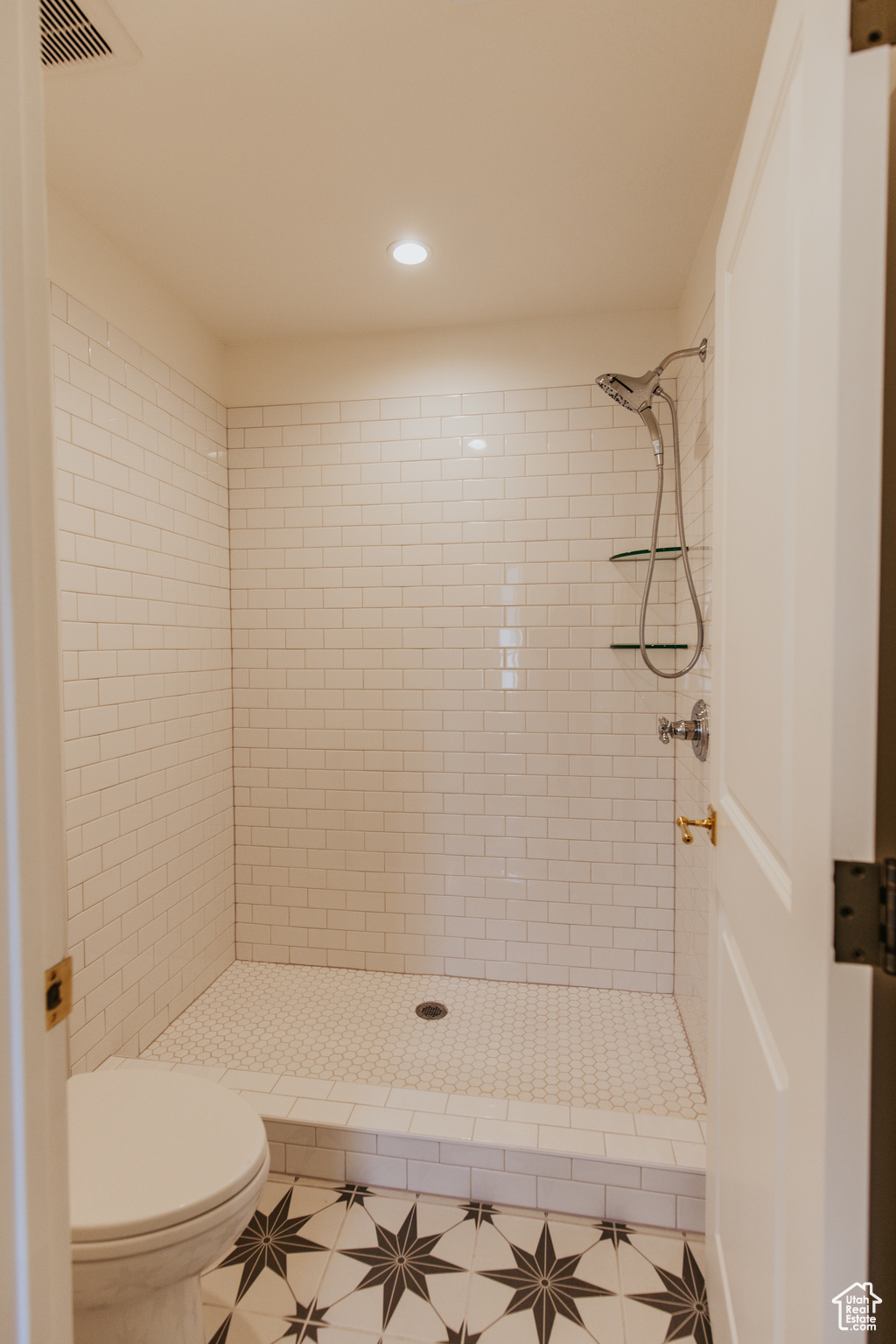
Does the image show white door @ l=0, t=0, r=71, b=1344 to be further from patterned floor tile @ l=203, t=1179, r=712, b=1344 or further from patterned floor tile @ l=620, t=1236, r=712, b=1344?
patterned floor tile @ l=620, t=1236, r=712, b=1344

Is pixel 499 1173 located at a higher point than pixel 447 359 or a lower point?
lower

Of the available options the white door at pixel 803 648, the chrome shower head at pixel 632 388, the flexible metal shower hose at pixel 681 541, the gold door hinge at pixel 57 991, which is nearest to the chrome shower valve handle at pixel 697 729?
the flexible metal shower hose at pixel 681 541

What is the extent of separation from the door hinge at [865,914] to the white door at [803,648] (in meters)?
0.01

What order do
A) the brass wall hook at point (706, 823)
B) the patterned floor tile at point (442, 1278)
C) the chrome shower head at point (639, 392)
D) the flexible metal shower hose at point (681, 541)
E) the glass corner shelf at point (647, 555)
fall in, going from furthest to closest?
the glass corner shelf at point (647, 555) < the chrome shower head at point (639, 392) < the flexible metal shower hose at point (681, 541) < the patterned floor tile at point (442, 1278) < the brass wall hook at point (706, 823)

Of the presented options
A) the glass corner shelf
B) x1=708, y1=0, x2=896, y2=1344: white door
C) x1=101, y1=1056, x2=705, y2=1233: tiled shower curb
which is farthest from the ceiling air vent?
x1=101, y1=1056, x2=705, y2=1233: tiled shower curb

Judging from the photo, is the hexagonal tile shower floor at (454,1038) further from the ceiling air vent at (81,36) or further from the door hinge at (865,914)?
the ceiling air vent at (81,36)

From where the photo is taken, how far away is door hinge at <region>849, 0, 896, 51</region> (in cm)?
50

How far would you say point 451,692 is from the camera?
7.62ft

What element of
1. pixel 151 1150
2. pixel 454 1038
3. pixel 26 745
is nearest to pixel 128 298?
pixel 26 745

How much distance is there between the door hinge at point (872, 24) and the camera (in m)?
0.50

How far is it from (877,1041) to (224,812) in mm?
2242

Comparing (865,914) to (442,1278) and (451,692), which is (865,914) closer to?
(442,1278)

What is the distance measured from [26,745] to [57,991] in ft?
0.70

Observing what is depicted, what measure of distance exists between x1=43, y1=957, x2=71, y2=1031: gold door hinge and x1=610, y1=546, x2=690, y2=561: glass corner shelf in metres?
1.84
